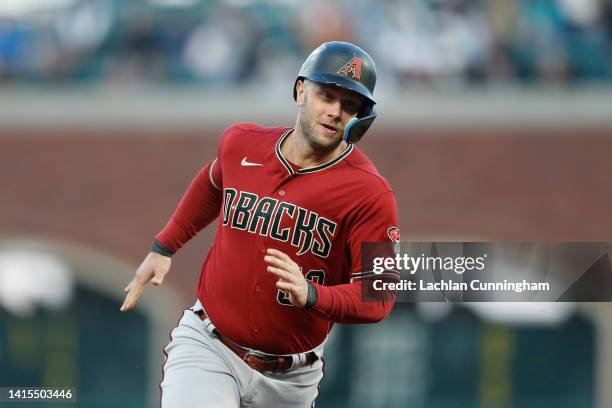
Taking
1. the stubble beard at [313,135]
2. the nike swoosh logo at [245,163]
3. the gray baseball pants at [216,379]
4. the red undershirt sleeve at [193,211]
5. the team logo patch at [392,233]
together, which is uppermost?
the stubble beard at [313,135]

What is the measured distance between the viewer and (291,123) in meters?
11.9

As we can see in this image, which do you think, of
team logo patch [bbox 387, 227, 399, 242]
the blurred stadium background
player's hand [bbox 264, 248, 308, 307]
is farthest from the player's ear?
the blurred stadium background

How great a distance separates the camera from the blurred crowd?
11.8 metres

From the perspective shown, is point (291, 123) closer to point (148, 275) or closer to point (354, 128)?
point (148, 275)

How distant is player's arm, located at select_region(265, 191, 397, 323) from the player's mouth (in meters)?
0.29

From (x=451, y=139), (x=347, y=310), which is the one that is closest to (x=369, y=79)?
(x=347, y=310)

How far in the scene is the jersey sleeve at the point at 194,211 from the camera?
4.77 meters

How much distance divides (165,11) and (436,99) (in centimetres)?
307

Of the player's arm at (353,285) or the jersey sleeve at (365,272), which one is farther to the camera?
the jersey sleeve at (365,272)

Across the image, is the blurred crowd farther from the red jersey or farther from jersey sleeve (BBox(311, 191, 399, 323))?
jersey sleeve (BBox(311, 191, 399, 323))

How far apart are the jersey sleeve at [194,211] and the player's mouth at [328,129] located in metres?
0.67

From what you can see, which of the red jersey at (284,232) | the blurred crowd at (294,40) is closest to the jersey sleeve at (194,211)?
the red jersey at (284,232)

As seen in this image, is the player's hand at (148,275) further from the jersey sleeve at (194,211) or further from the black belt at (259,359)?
the black belt at (259,359)

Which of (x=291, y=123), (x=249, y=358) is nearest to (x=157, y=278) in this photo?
(x=249, y=358)
